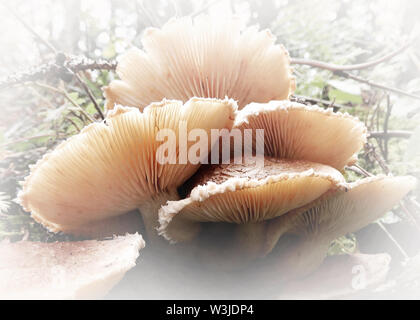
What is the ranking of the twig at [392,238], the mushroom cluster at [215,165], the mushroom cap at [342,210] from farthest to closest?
the twig at [392,238]
the mushroom cap at [342,210]
the mushroom cluster at [215,165]

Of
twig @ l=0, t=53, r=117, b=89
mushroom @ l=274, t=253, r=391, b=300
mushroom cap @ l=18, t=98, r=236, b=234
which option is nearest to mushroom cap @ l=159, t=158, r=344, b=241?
mushroom cap @ l=18, t=98, r=236, b=234

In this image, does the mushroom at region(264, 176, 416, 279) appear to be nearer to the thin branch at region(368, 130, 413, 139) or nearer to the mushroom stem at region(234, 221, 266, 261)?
the mushroom stem at region(234, 221, 266, 261)

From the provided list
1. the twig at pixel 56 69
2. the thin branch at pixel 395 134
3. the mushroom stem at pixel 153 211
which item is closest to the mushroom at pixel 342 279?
the mushroom stem at pixel 153 211

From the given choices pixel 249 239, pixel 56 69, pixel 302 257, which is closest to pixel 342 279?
pixel 302 257

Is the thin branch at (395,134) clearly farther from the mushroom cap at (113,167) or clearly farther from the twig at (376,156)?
the mushroom cap at (113,167)

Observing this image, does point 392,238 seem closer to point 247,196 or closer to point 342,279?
point 342,279
